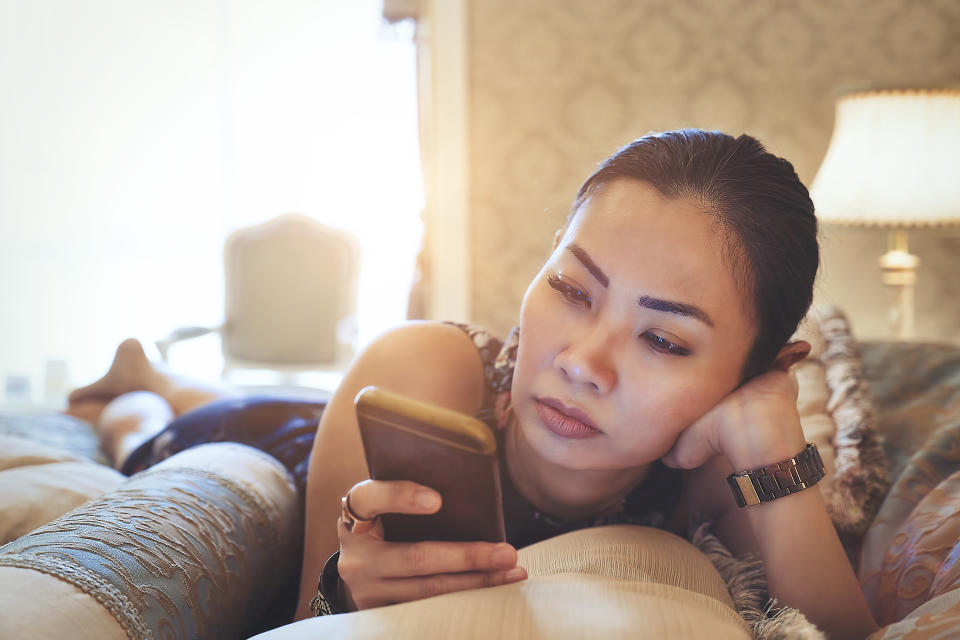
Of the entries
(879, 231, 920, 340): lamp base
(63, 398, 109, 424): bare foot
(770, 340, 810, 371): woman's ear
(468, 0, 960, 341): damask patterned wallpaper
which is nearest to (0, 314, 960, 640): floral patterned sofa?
(770, 340, 810, 371): woman's ear

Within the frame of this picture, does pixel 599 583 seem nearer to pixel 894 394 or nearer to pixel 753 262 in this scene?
pixel 753 262

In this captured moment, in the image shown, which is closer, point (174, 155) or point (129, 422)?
point (129, 422)

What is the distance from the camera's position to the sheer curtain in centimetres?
446

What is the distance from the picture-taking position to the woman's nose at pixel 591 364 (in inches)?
27.6

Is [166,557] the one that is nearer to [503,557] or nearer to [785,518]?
[503,557]

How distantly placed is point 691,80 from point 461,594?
2846 millimetres

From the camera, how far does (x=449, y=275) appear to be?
310 centimetres

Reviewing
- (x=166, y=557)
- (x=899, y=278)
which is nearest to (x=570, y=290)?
(x=166, y=557)

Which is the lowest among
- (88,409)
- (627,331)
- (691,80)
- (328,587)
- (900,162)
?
(88,409)

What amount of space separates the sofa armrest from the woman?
0.08 metres

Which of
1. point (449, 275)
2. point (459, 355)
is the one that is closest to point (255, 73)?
point (449, 275)

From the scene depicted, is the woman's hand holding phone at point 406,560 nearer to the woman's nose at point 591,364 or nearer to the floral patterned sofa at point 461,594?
the floral patterned sofa at point 461,594

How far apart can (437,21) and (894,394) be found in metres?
2.38

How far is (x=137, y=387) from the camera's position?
1.84 meters
